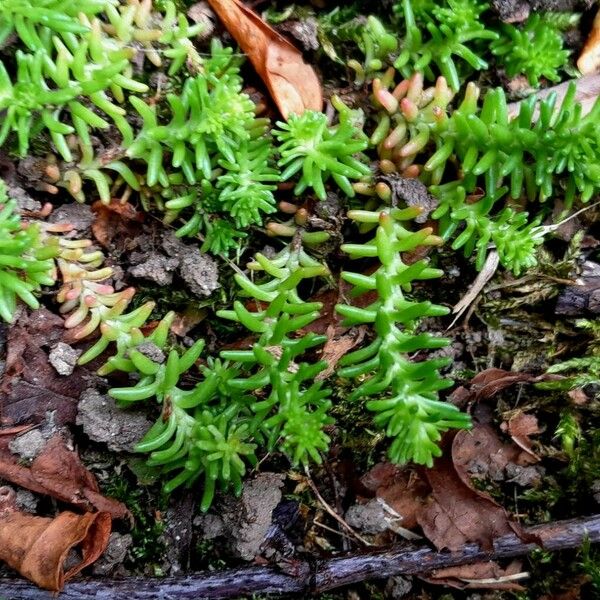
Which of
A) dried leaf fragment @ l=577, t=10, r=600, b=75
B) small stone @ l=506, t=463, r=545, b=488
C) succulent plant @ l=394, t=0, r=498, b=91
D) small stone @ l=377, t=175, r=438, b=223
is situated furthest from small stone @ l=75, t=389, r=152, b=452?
dried leaf fragment @ l=577, t=10, r=600, b=75

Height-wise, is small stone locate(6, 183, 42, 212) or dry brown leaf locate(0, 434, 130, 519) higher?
small stone locate(6, 183, 42, 212)

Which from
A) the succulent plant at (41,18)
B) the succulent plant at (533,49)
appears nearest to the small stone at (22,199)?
the succulent plant at (41,18)

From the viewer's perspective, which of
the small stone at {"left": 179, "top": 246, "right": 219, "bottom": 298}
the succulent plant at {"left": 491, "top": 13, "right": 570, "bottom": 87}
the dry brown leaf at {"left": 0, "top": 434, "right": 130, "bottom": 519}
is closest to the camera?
the dry brown leaf at {"left": 0, "top": 434, "right": 130, "bottom": 519}

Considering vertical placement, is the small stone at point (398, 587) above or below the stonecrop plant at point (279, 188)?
below

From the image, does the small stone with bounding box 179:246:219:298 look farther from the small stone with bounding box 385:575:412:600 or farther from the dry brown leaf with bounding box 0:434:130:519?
the small stone with bounding box 385:575:412:600

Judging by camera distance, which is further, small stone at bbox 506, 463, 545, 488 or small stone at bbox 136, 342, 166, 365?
small stone at bbox 506, 463, 545, 488

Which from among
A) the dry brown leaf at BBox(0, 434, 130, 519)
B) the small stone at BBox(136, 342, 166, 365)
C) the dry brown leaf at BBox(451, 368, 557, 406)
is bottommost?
the dry brown leaf at BBox(0, 434, 130, 519)

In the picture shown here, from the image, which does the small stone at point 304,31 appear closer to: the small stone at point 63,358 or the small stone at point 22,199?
the small stone at point 22,199
